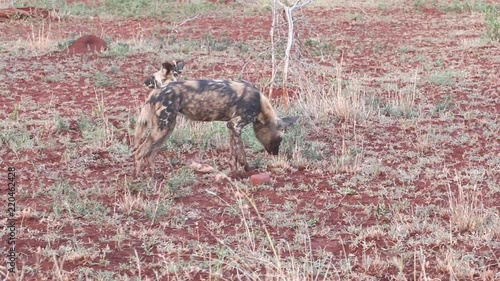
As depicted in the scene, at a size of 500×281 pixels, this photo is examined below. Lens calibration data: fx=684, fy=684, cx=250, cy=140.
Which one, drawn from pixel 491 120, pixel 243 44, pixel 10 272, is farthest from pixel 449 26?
pixel 10 272

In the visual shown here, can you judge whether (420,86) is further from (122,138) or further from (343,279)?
(343,279)

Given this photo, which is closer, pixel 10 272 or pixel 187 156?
pixel 10 272

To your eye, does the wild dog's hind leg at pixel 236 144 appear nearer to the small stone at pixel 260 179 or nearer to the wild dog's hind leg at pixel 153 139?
the small stone at pixel 260 179

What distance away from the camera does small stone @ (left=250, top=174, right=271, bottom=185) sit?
288 inches

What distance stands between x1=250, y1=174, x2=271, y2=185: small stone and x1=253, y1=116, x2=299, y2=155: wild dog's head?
2.46 ft

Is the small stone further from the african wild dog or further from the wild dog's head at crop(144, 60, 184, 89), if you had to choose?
the wild dog's head at crop(144, 60, 184, 89)

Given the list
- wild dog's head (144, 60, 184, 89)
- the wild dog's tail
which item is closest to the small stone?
the wild dog's tail

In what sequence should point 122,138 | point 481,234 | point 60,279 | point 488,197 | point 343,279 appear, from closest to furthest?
point 60,279, point 343,279, point 481,234, point 488,197, point 122,138

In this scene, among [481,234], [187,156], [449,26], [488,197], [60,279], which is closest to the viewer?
[60,279]

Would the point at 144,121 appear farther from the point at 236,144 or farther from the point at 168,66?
the point at 168,66

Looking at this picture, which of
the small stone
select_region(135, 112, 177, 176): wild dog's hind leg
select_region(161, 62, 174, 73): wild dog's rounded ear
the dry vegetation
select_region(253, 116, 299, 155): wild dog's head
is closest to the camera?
the dry vegetation

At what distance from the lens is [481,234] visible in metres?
5.66

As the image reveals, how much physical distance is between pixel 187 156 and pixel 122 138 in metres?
1.18

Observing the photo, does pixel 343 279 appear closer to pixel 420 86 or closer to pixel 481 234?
pixel 481 234
